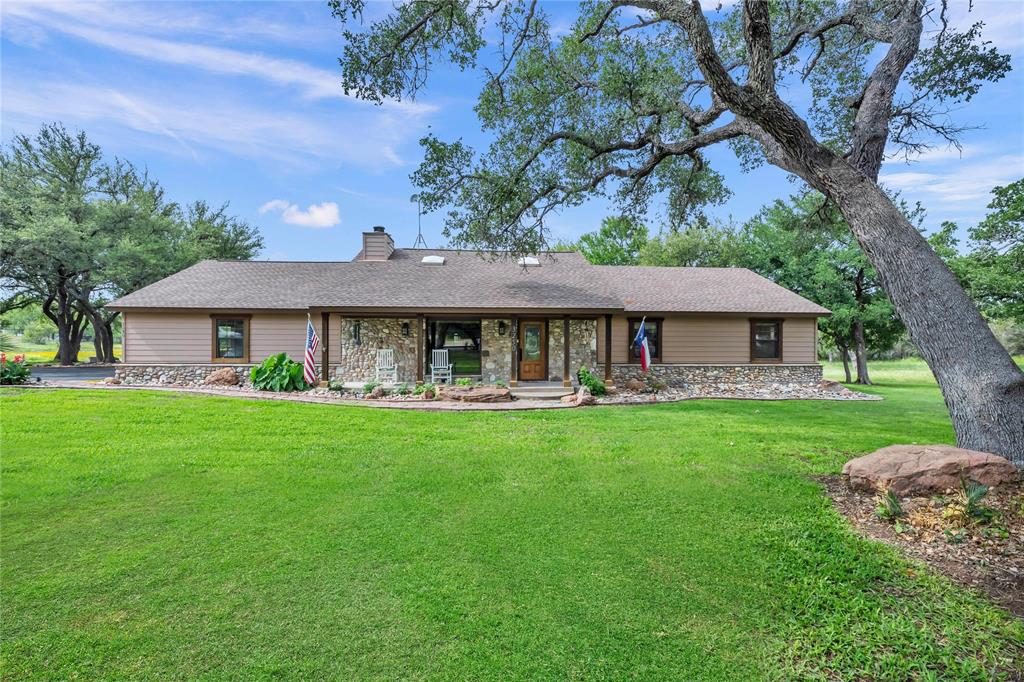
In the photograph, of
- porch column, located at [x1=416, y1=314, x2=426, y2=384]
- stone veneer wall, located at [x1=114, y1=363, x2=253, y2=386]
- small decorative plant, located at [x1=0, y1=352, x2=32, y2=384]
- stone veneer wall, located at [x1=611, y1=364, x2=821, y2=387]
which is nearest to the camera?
small decorative plant, located at [x1=0, y1=352, x2=32, y2=384]

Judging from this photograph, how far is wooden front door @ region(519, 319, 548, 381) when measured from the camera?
47.1 feet

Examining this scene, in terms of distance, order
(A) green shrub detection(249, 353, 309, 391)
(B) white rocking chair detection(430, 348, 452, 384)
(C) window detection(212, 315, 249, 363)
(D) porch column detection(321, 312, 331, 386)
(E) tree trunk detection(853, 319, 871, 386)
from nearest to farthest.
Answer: (A) green shrub detection(249, 353, 309, 391)
(D) porch column detection(321, 312, 331, 386)
(B) white rocking chair detection(430, 348, 452, 384)
(C) window detection(212, 315, 249, 363)
(E) tree trunk detection(853, 319, 871, 386)

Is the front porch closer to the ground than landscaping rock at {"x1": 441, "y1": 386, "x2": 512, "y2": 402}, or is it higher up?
higher up

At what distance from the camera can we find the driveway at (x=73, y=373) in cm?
1550

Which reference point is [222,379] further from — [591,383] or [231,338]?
[591,383]

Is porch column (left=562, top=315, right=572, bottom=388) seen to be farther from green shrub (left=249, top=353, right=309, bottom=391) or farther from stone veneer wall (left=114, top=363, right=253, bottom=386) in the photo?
stone veneer wall (left=114, top=363, right=253, bottom=386)

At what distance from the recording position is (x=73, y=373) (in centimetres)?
1673

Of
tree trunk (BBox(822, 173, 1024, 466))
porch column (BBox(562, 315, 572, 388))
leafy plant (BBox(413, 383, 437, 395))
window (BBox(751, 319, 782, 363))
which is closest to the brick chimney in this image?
leafy plant (BBox(413, 383, 437, 395))

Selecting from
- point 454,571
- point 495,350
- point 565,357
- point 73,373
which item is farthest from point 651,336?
point 73,373

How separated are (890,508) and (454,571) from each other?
3.88 meters

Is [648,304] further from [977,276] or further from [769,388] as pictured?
[977,276]

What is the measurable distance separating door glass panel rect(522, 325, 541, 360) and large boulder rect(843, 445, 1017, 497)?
1020 centimetres

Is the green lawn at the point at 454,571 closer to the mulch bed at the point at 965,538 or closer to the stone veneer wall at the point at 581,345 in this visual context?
the mulch bed at the point at 965,538

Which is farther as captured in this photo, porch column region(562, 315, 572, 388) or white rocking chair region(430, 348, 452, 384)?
white rocking chair region(430, 348, 452, 384)
